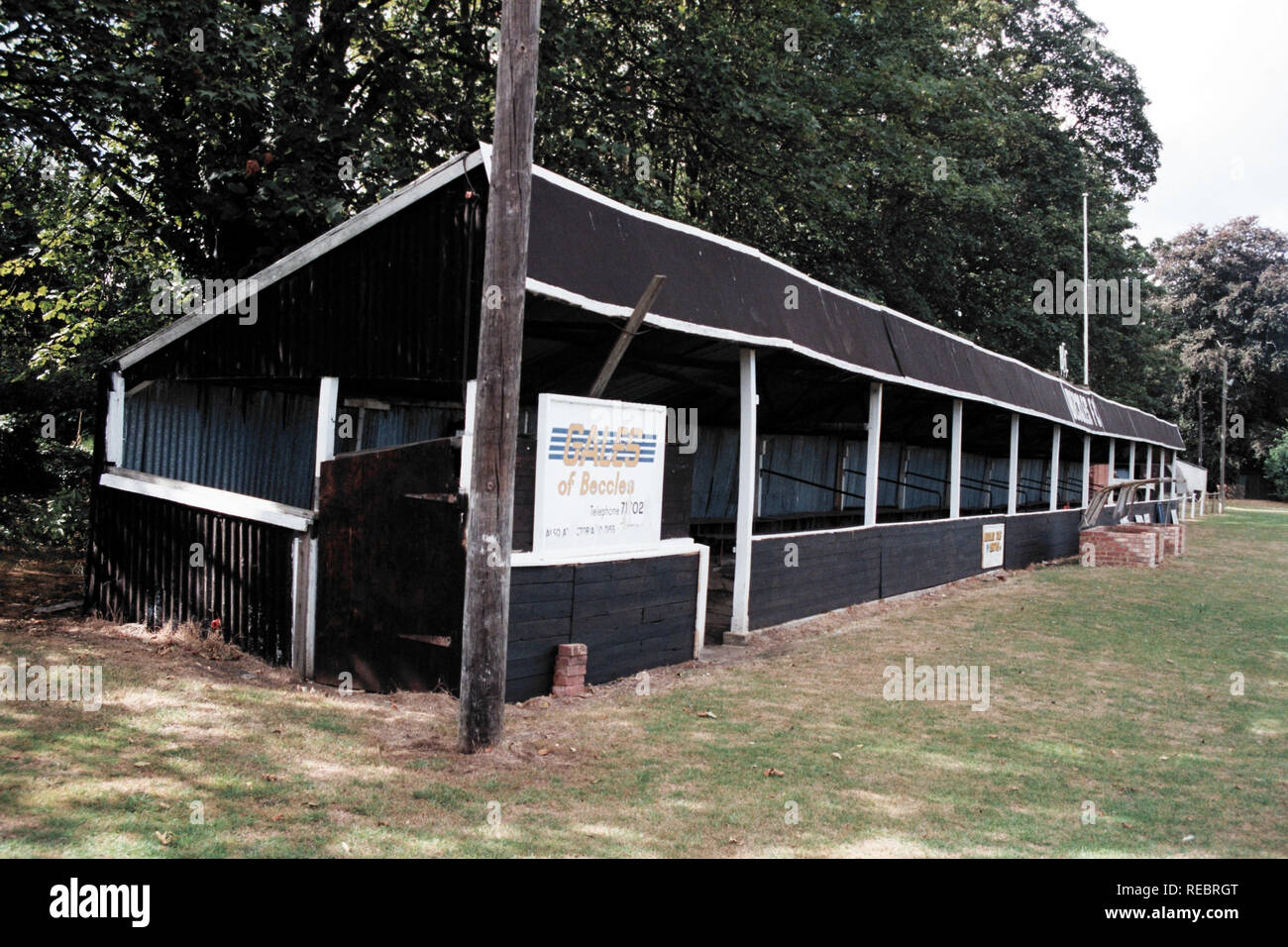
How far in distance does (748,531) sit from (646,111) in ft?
34.6

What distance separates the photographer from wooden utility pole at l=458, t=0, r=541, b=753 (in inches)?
236

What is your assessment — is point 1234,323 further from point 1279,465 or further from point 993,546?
point 993,546

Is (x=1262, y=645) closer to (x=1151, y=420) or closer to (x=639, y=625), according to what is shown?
(x=639, y=625)

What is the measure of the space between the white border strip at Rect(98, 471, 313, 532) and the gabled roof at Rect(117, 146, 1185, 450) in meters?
1.26

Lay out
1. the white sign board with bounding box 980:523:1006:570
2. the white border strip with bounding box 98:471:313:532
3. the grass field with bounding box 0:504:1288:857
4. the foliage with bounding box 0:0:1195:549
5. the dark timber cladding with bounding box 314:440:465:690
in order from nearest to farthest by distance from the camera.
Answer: the grass field with bounding box 0:504:1288:857
the dark timber cladding with bounding box 314:440:465:690
the white border strip with bounding box 98:471:313:532
the foliage with bounding box 0:0:1195:549
the white sign board with bounding box 980:523:1006:570

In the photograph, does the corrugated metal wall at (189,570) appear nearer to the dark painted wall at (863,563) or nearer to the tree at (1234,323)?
the dark painted wall at (863,563)

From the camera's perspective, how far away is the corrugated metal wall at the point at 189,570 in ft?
28.5

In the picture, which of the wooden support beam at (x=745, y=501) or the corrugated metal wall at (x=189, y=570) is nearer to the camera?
the corrugated metal wall at (x=189, y=570)

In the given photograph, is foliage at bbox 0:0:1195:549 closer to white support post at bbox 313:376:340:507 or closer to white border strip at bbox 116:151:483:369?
white border strip at bbox 116:151:483:369

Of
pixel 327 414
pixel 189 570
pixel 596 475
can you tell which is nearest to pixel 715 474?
pixel 596 475

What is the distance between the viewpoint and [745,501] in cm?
1050
